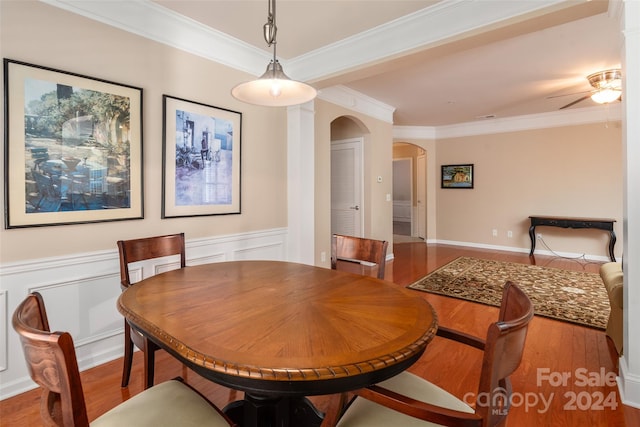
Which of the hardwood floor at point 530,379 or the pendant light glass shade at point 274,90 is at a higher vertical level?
the pendant light glass shade at point 274,90

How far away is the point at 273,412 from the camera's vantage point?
1.49 m

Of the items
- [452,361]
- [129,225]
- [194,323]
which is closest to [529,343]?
[452,361]

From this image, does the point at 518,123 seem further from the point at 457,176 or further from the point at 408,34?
the point at 408,34

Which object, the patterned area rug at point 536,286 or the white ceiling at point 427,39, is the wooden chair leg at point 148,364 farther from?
the patterned area rug at point 536,286

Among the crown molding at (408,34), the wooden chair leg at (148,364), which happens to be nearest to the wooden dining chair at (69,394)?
the wooden chair leg at (148,364)

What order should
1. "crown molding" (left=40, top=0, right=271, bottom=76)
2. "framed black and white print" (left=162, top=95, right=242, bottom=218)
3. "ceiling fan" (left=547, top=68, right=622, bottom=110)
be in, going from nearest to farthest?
"crown molding" (left=40, top=0, right=271, bottom=76) → "framed black and white print" (left=162, top=95, right=242, bottom=218) → "ceiling fan" (left=547, top=68, right=622, bottom=110)

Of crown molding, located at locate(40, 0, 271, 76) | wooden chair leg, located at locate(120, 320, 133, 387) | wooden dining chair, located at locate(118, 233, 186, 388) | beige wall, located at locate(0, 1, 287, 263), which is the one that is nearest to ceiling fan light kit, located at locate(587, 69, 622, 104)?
beige wall, located at locate(0, 1, 287, 263)

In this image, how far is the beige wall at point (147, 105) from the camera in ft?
6.48

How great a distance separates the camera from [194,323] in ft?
3.87

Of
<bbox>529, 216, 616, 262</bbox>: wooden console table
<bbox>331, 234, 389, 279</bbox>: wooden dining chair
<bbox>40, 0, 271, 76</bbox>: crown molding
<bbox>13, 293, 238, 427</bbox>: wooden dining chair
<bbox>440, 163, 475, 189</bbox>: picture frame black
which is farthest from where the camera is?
<bbox>440, 163, 475, 189</bbox>: picture frame black

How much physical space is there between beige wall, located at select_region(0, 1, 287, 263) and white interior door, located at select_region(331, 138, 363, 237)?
1.98 metres

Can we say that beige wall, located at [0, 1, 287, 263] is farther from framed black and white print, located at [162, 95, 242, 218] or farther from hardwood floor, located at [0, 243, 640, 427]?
hardwood floor, located at [0, 243, 640, 427]

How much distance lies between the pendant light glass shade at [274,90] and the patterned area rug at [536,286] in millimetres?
2966

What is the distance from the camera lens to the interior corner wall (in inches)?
219
